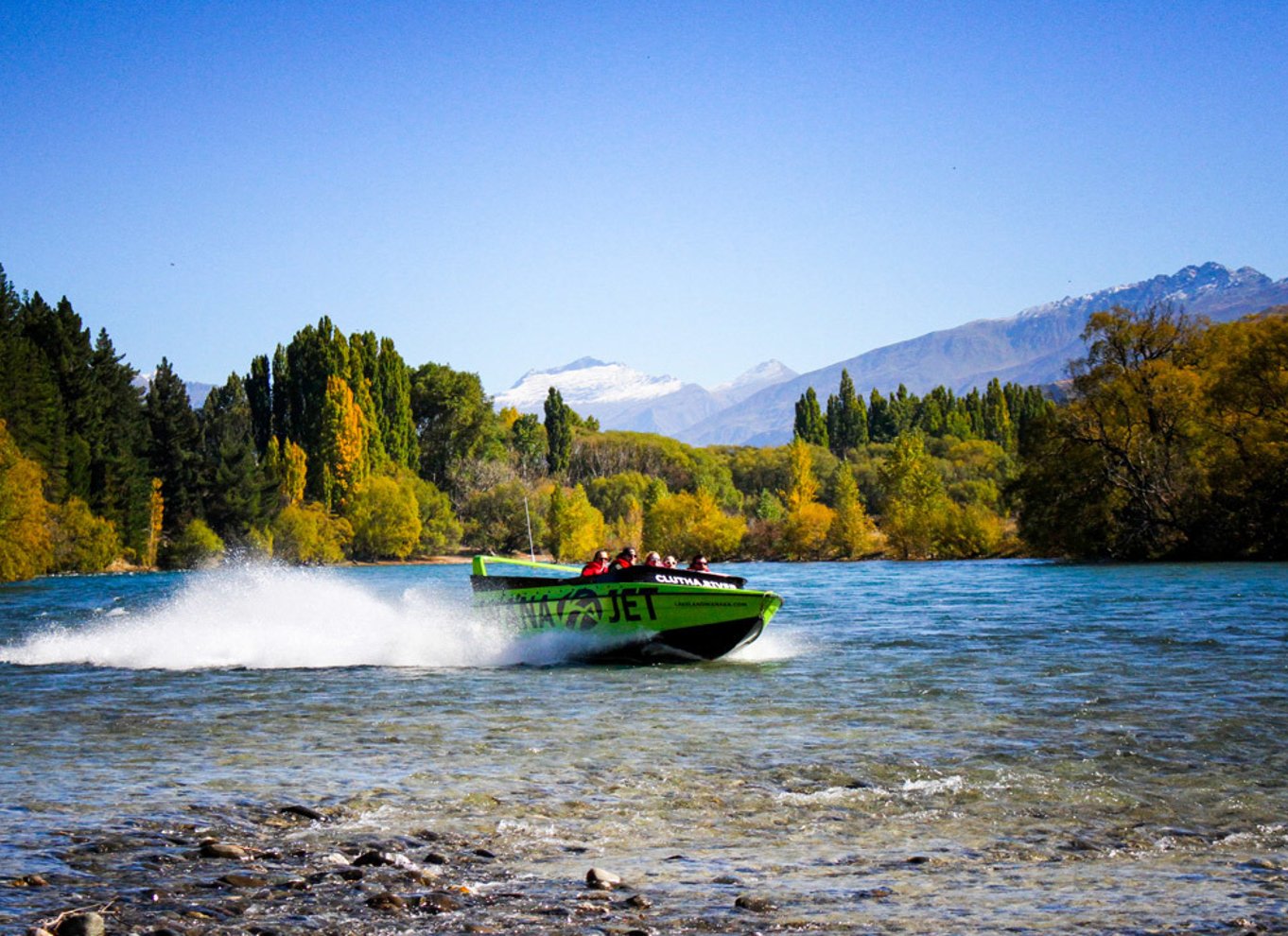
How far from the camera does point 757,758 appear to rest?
13047 millimetres

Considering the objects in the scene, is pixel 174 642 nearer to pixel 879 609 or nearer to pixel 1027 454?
pixel 879 609

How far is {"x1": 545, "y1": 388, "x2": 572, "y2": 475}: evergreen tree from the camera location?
158m

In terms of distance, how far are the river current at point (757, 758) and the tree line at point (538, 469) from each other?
1693 inches

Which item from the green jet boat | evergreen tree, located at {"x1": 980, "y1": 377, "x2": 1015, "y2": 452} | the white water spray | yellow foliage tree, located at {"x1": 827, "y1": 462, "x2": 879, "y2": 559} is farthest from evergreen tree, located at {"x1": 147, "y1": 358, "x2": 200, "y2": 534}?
evergreen tree, located at {"x1": 980, "y1": 377, "x2": 1015, "y2": 452}

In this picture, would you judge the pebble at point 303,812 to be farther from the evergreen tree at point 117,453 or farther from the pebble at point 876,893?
the evergreen tree at point 117,453

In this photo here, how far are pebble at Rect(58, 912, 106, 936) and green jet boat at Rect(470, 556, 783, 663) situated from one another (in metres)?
16.2

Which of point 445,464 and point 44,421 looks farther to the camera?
point 445,464

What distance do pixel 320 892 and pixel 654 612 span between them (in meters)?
15.5

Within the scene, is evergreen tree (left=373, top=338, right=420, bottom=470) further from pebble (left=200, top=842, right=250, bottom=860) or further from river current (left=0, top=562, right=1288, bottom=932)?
pebble (left=200, top=842, right=250, bottom=860)

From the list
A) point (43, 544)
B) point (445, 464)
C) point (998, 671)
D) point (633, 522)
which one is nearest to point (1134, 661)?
point (998, 671)

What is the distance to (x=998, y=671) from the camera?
2102 cm

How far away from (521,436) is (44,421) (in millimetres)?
74518

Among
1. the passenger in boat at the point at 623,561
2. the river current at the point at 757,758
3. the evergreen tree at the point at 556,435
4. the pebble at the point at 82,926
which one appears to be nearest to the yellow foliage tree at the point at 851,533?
the evergreen tree at the point at 556,435

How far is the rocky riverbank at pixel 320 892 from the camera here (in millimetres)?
7168
